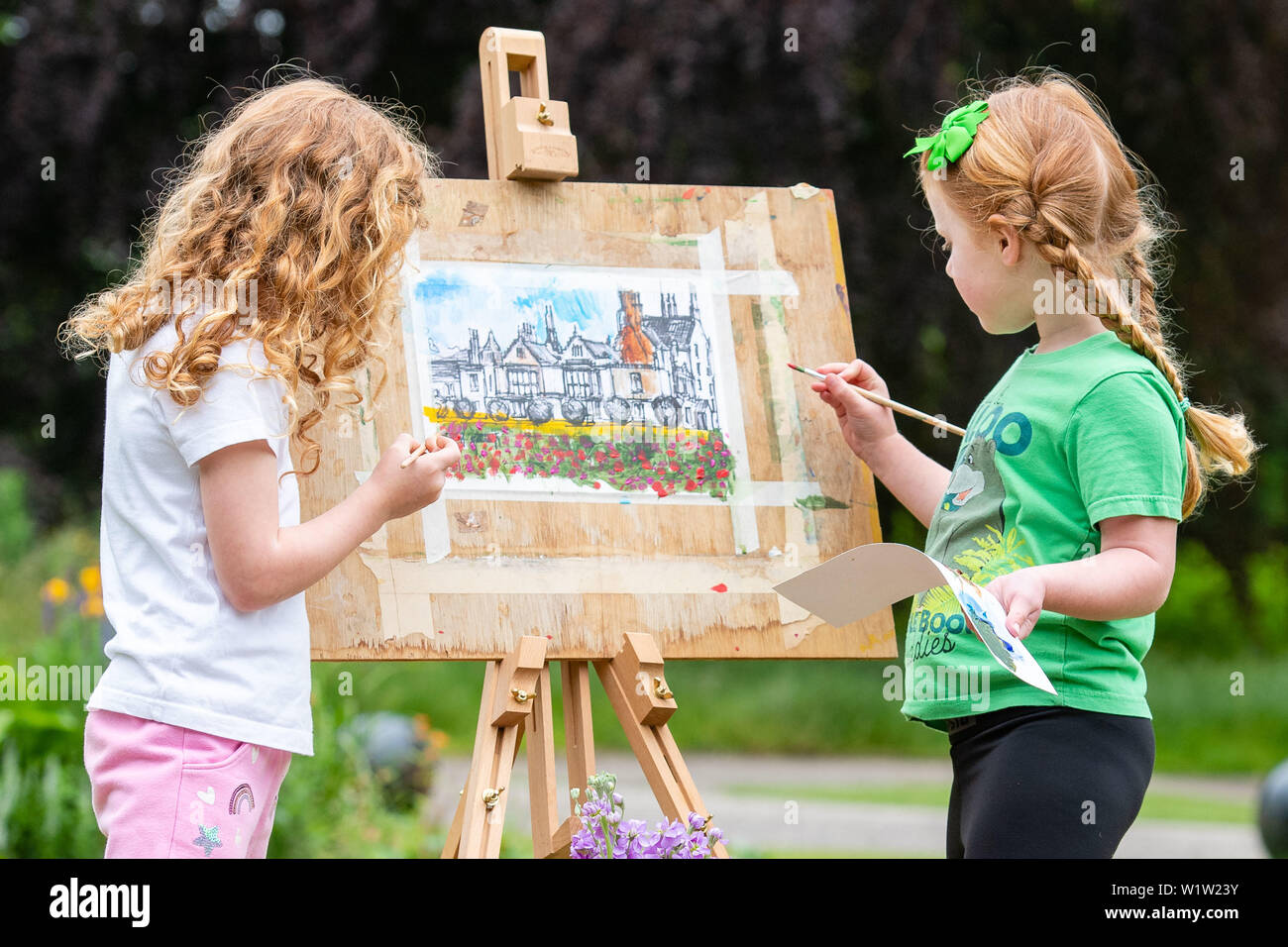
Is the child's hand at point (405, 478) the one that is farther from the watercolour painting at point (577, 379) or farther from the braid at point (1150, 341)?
the braid at point (1150, 341)

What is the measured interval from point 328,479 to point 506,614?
36 centimetres

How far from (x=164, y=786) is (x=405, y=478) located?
52 centimetres

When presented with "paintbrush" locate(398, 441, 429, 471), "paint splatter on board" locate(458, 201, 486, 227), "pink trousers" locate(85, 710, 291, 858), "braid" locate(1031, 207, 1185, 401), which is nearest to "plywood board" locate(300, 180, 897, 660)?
"paint splatter on board" locate(458, 201, 486, 227)

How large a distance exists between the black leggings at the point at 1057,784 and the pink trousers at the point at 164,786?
100cm

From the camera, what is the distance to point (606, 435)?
95.3 inches

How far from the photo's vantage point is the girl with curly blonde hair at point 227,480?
70.6 inches

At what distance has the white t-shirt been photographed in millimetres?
1793

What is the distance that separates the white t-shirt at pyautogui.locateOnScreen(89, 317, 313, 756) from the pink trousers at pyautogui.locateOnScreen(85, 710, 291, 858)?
0.03 metres

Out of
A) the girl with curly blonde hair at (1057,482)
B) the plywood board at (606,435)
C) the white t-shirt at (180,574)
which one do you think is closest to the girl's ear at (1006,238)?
the girl with curly blonde hair at (1057,482)

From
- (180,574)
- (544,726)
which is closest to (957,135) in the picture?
(544,726)

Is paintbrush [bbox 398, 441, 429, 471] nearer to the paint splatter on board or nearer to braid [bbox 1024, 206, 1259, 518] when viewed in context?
the paint splatter on board

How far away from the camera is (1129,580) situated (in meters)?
1.78

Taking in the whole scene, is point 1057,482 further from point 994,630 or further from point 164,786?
point 164,786

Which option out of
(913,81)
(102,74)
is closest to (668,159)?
(913,81)
